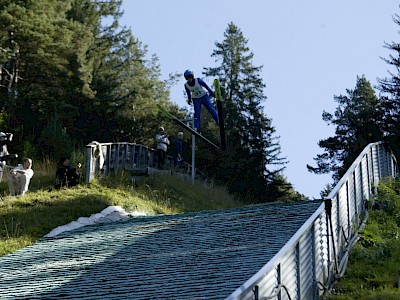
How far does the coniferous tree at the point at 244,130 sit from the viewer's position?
35125 mm

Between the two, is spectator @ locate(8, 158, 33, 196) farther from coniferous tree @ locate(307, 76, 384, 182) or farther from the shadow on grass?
coniferous tree @ locate(307, 76, 384, 182)

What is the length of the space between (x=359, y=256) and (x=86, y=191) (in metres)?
10.7

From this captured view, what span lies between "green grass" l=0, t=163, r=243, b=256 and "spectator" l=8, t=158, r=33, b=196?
0.25m

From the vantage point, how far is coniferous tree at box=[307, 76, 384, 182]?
35.0 m

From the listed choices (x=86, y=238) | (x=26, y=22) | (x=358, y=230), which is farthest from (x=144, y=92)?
(x=358, y=230)

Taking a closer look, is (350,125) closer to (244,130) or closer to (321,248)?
(244,130)

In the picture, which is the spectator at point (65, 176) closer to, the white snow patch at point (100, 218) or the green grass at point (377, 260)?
the white snow patch at point (100, 218)

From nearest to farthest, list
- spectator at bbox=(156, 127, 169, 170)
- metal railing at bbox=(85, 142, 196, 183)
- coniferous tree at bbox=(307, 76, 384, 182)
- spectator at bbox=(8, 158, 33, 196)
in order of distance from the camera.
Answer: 1. spectator at bbox=(8, 158, 33, 196)
2. metal railing at bbox=(85, 142, 196, 183)
3. spectator at bbox=(156, 127, 169, 170)
4. coniferous tree at bbox=(307, 76, 384, 182)

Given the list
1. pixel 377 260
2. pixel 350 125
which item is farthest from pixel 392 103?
pixel 377 260

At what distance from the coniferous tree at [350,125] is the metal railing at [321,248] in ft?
57.3

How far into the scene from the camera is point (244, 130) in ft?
132

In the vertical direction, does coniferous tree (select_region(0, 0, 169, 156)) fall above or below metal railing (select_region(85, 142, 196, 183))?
above

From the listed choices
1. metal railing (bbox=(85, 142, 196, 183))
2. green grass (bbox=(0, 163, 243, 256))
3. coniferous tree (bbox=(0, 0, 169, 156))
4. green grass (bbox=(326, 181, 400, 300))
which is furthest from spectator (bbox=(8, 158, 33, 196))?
coniferous tree (bbox=(0, 0, 169, 156))

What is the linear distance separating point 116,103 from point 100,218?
22.2 meters
